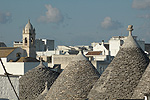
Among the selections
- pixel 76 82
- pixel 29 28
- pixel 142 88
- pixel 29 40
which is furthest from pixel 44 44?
pixel 142 88

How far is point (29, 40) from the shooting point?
57.3m

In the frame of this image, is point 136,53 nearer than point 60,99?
Yes

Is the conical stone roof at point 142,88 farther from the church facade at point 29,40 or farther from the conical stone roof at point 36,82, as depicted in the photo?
the church facade at point 29,40

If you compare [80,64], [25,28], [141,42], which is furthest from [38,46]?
[80,64]

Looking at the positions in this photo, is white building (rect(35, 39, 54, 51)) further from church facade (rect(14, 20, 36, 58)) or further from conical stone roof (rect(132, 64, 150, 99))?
conical stone roof (rect(132, 64, 150, 99))

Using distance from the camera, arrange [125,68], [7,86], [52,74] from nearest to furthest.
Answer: [125,68]
[52,74]
[7,86]

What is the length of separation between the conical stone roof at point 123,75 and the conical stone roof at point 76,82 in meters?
1.83

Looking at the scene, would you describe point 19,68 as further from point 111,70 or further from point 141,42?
point 141,42

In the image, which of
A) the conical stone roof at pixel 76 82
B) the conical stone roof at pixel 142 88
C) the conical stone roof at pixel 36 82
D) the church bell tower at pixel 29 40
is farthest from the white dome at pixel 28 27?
the conical stone roof at pixel 142 88

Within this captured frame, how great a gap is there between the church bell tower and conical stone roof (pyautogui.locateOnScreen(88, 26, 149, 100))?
43092 millimetres

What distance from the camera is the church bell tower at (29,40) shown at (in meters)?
56.0

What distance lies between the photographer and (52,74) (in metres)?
20.2

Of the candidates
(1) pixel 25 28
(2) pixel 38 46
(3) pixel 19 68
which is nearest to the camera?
(3) pixel 19 68

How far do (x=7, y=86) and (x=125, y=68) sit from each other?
40.0ft
